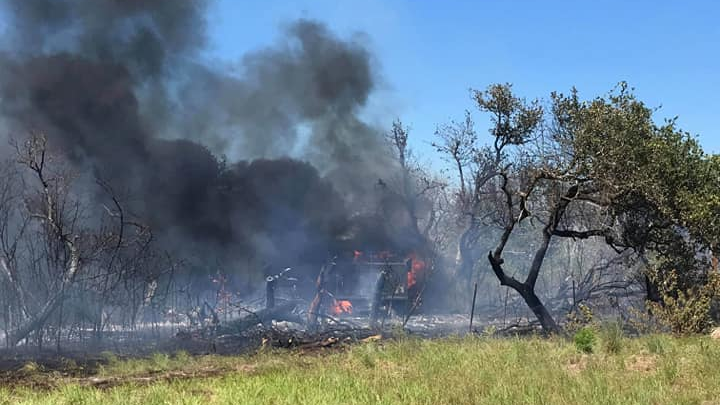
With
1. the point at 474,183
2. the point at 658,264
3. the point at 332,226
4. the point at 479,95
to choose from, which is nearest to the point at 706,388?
the point at 658,264

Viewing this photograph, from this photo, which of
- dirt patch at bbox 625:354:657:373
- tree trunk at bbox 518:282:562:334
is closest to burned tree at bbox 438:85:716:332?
tree trunk at bbox 518:282:562:334

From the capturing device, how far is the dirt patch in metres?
8.48

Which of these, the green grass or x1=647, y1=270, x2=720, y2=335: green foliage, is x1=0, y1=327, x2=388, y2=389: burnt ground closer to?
the green grass

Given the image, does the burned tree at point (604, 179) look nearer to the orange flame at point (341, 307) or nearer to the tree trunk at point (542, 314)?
→ the tree trunk at point (542, 314)

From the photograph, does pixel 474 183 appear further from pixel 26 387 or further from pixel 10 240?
pixel 26 387

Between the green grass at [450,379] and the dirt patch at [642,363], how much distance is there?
0.04 feet

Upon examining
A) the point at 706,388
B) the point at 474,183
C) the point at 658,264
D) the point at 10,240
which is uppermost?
the point at 474,183

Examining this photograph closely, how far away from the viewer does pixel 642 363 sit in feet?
29.0

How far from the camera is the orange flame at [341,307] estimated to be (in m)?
21.1

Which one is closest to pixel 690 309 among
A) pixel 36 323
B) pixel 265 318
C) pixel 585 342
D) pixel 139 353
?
pixel 585 342

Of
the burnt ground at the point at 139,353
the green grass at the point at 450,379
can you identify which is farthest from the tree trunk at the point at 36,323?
the green grass at the point at 450,379

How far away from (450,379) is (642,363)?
280 cm

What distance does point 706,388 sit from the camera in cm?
708

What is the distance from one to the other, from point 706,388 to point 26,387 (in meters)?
8.59
